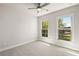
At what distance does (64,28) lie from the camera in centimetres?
407

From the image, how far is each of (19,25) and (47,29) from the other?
1742 mm

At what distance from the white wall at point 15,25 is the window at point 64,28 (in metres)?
1.37

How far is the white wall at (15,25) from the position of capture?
348cm

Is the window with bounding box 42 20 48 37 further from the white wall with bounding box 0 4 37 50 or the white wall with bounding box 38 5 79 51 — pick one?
the white wall with bounding box 0 4 37 50

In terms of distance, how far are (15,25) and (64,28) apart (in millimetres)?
2163

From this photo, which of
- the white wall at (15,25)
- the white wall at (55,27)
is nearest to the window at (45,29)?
the white wall at (55,27)

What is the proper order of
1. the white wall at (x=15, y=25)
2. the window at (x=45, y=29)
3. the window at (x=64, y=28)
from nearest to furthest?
the white wall at (x=15, y=25)
the window at (x=64, y=28)
the window at (x=45, y=29)

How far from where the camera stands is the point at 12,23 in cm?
385

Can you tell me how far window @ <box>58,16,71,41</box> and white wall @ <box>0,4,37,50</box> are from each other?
137cm

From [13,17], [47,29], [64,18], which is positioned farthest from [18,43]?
[64,18]

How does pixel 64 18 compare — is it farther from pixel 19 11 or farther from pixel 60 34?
pixel 19 11

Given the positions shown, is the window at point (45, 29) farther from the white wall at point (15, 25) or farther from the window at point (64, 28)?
the white wall at point (15, 25)

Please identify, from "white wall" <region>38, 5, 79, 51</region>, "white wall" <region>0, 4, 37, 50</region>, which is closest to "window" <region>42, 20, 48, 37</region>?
"white wall" <region>38, 5, 79, 51</region>

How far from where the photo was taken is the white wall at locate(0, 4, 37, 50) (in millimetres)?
3482
